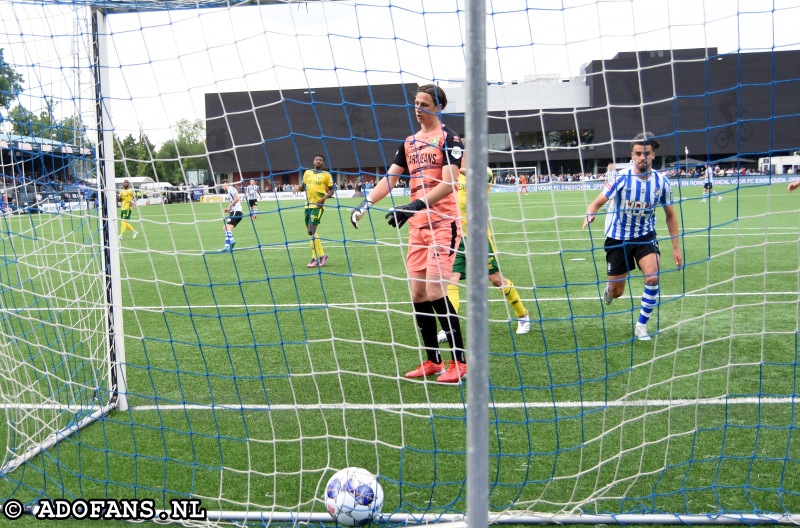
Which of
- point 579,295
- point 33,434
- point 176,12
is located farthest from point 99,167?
point 579,295

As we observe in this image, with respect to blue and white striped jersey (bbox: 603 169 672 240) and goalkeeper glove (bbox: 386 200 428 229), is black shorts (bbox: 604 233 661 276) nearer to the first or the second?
blue and white striped jersey (bbox: 603 169 672 240)

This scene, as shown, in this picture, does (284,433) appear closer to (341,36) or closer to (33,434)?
(33,434)

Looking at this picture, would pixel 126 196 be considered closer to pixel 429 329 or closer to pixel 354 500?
pixel 429 329

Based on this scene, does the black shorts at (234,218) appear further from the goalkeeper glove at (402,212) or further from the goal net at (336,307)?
the goalkeeper glove at (402,212)

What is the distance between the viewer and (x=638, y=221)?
20.1 feet

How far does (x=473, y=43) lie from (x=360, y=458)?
2.51 m

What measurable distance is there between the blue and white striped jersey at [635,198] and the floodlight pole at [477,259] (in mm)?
4085

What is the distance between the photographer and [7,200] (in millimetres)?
4285

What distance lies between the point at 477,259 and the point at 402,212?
2.10 metres

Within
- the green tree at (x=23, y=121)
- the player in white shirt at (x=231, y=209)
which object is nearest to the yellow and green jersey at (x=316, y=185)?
the player in white shirt at (x=231, y=209)

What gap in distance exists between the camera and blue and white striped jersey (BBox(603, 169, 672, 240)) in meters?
5.89

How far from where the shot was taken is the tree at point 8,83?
13.0ft

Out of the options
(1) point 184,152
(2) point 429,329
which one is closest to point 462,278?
(2) point 429,329

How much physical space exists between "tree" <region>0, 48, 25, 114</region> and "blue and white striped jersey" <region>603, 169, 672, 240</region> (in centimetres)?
423
